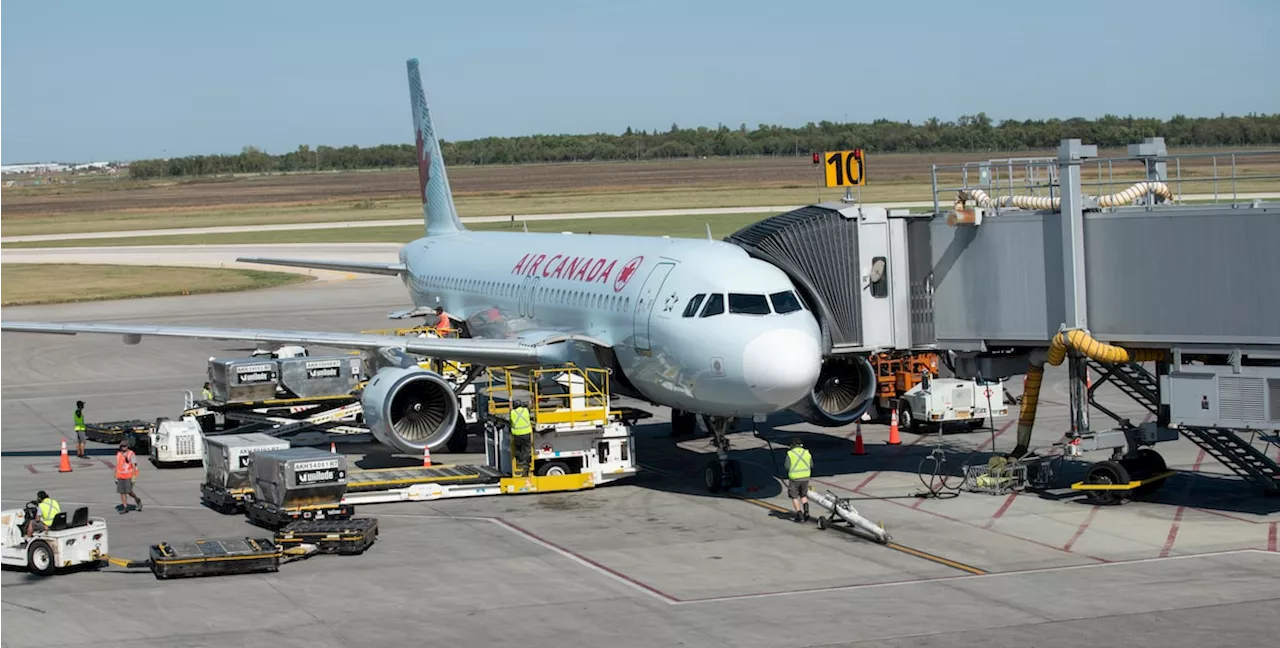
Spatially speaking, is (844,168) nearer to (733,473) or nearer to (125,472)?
(733,473)

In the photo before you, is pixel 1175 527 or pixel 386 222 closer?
pixel 1175 527

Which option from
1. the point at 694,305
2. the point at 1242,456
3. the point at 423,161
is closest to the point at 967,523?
the point at 1242,456

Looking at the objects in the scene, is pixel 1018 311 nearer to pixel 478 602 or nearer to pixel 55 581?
pixel 478 602

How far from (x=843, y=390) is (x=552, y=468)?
6369 mm

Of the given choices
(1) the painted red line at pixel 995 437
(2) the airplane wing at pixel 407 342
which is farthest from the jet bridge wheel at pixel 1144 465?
(2) the airplane wing at pixel 407 342

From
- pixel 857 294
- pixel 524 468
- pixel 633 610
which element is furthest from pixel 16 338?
pixel 633 610

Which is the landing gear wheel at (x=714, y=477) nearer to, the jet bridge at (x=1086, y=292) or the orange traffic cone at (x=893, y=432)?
the jet bridge at (x=1086, y=292)

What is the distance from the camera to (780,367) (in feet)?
84.4

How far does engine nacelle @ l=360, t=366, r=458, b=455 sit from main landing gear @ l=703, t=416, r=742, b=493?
620cm

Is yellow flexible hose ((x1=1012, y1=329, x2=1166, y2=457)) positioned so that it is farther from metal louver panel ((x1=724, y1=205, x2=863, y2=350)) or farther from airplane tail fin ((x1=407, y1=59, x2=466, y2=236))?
airplane tail fin ((x1=407, y1=59, x2=466, y2=236))

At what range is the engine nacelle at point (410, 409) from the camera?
31.2 m

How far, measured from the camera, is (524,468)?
28844 millimetres

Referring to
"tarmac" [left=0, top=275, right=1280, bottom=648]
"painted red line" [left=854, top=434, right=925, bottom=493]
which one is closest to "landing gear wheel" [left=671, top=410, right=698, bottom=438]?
"tarmac" [left=0, top=275, right=1280, bottom=648]

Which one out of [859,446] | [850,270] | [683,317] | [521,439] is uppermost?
[850,270]
